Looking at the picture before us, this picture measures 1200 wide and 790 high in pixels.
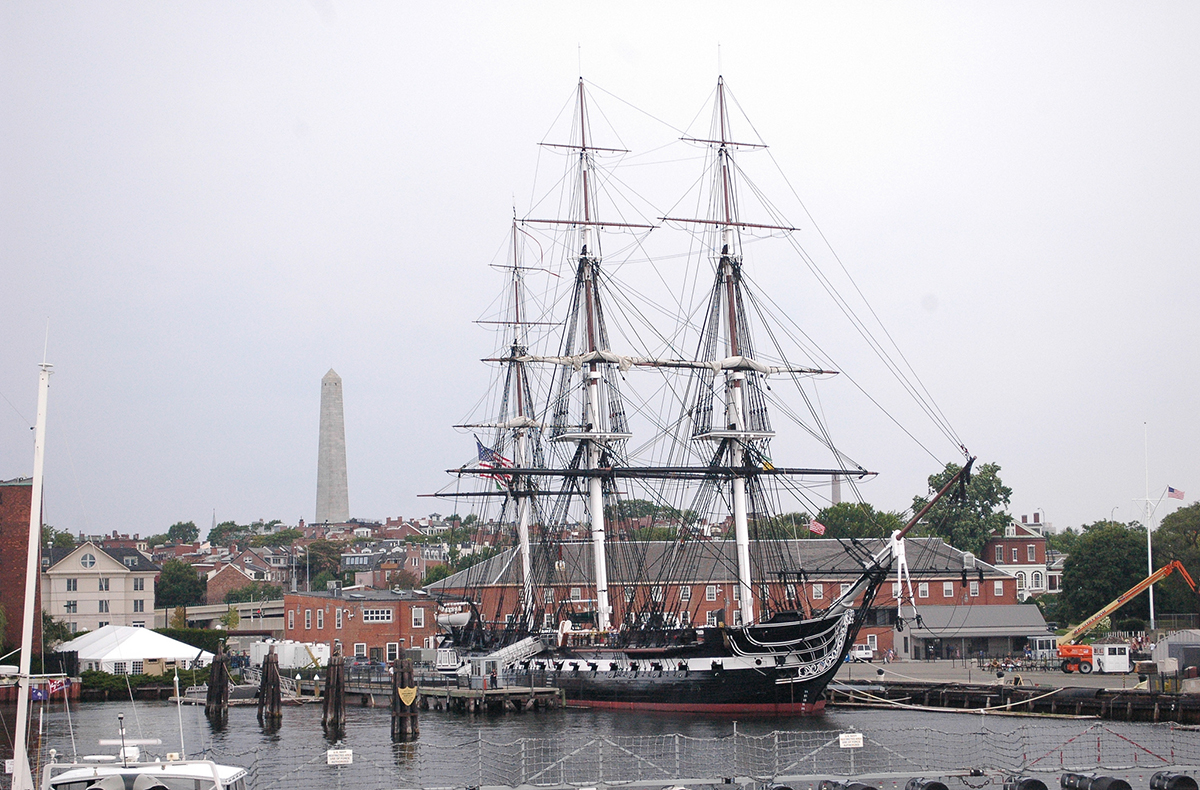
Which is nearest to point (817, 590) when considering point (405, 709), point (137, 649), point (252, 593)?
point (405, 709)

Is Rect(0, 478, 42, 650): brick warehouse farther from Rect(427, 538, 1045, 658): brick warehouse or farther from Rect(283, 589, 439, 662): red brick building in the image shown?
Rect(427, 538, 1045, 658): brick warehouse

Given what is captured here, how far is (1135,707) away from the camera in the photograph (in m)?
42.5

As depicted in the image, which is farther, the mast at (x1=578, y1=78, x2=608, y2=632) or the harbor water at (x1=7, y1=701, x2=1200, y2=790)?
the mast at (x1=578, y1=78, x2=608, y2=632)

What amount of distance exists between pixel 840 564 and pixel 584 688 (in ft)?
93.0

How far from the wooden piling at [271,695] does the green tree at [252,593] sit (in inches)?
2662

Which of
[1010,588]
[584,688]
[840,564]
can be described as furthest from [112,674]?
[1010,588]

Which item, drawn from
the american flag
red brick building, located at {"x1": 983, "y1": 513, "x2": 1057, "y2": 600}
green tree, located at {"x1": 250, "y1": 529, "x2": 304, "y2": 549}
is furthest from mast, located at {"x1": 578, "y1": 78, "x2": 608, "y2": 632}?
green tree, located at {"x1": 250, "y1": 529, "x2": 304, "y2": 549}

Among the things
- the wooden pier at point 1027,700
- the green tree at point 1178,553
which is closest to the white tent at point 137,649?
the wooden pier at point 1027,700

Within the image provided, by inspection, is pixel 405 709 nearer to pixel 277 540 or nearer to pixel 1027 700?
pixel 1027 700

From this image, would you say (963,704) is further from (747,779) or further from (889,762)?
(747,779)

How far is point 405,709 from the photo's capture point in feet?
141

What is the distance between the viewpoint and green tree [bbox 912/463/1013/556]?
336ft

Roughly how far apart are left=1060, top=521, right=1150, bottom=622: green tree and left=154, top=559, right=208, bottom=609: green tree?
79.4 meters

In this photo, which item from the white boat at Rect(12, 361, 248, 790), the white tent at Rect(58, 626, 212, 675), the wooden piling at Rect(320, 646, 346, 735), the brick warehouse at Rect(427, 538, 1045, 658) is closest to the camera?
the white boat at Rect(12, 361, 248, 790)
